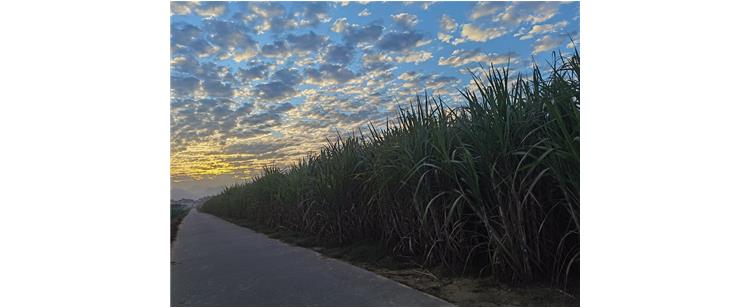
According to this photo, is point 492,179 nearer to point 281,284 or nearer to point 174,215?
point 281,284

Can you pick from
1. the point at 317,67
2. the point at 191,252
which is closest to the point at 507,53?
the point at 317,67

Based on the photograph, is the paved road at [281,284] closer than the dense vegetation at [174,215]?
Yes

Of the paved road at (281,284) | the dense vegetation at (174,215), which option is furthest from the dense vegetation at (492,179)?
the dense vegetation at (174,215)

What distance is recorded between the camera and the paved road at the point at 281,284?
1929 millimetres

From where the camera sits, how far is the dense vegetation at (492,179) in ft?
6.13

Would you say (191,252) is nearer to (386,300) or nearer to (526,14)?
(386,300)

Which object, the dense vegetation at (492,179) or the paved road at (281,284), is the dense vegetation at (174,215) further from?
the dense vegetation at (492,179)

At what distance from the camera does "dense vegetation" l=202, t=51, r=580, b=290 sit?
6.13 feet

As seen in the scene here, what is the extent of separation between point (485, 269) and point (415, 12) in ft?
4.55

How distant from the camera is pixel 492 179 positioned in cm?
195

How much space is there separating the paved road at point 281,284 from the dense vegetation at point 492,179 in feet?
1.19

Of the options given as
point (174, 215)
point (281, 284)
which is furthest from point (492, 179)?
point (174, 215)

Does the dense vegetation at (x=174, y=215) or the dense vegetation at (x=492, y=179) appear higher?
the dense vegetation at (x=492, y=179)

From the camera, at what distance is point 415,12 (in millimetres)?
2553
